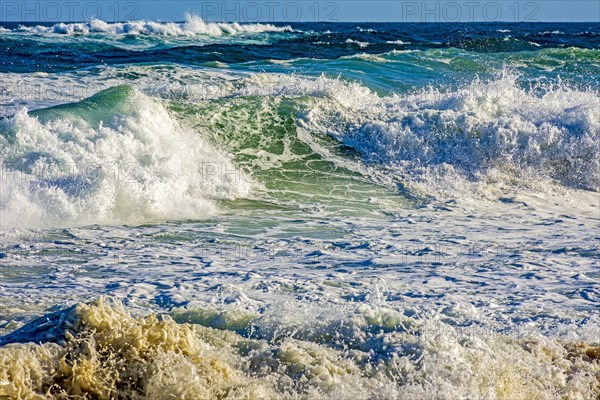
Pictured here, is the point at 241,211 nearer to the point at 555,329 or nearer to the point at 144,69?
the point at 555,329

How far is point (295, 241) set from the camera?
7223 mm

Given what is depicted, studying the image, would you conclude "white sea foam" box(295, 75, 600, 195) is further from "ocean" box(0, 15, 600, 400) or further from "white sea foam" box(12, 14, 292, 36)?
"white sea foam" box(12, 14, 292, 36)

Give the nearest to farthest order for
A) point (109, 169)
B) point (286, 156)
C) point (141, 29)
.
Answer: point (109, 169) < point (286, 156) < point (141, 29)

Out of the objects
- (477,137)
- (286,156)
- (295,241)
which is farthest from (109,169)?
(477,137)

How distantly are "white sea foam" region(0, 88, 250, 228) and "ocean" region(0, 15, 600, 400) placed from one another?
0.09 feet

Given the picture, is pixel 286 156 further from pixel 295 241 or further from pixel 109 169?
pixel 295 241

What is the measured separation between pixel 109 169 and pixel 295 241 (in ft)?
8.87

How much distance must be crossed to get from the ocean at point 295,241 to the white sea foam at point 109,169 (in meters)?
0.03

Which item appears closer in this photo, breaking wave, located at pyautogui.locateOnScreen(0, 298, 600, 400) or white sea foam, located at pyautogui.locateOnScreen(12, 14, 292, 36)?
breaking wave, located at pyautogui.locateOnScreen(0, 298, 600, 400)

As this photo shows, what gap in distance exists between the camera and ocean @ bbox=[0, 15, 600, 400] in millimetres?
3609

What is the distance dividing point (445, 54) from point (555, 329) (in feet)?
68.8

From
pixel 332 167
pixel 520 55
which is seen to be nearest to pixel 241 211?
pixel 332 167

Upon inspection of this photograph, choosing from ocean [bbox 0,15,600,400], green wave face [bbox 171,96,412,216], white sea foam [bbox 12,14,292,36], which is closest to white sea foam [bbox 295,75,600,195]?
ocean [bbox 0,15,600,400]

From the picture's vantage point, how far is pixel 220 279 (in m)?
5.84
